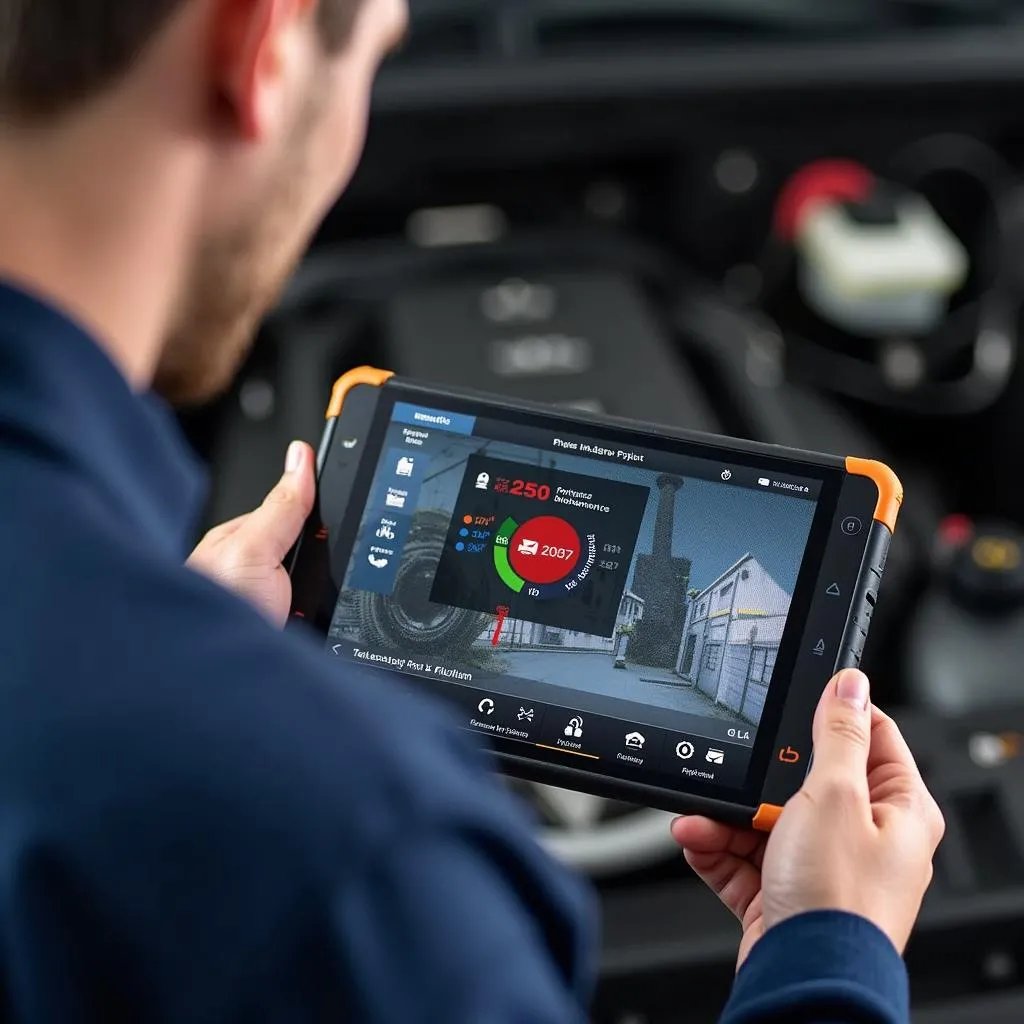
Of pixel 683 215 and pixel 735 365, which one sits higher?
pixel 683 215

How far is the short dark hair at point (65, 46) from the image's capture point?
0.50 metres

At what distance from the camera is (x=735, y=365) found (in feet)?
4.69

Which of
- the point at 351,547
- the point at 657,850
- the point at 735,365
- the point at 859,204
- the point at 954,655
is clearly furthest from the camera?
the point at 859,204

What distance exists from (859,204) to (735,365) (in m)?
0.29

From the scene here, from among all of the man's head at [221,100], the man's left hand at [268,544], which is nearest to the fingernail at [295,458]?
the man's left hand at [268,544]

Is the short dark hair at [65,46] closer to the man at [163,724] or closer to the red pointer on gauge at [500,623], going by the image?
the man at [163,724]

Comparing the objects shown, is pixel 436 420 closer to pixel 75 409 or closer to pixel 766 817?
pixel 766 817

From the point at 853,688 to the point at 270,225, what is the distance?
391 millimetres

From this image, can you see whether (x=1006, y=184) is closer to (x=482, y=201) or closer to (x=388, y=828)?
(x=482, y=201)

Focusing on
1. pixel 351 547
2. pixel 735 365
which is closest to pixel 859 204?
pixel 735 365

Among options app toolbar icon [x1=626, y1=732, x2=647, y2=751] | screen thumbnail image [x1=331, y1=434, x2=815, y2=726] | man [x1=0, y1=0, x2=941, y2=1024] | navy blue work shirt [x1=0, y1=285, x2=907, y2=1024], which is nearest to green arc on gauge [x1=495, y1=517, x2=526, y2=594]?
screen thumbnail image [x1=331, y1=434, x2=815, y2=726]

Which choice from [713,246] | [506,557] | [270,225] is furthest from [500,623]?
[713,246]

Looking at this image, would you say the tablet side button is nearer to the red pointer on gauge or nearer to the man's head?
the red pointer on gauge

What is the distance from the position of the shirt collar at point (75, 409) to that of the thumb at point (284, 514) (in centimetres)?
27
